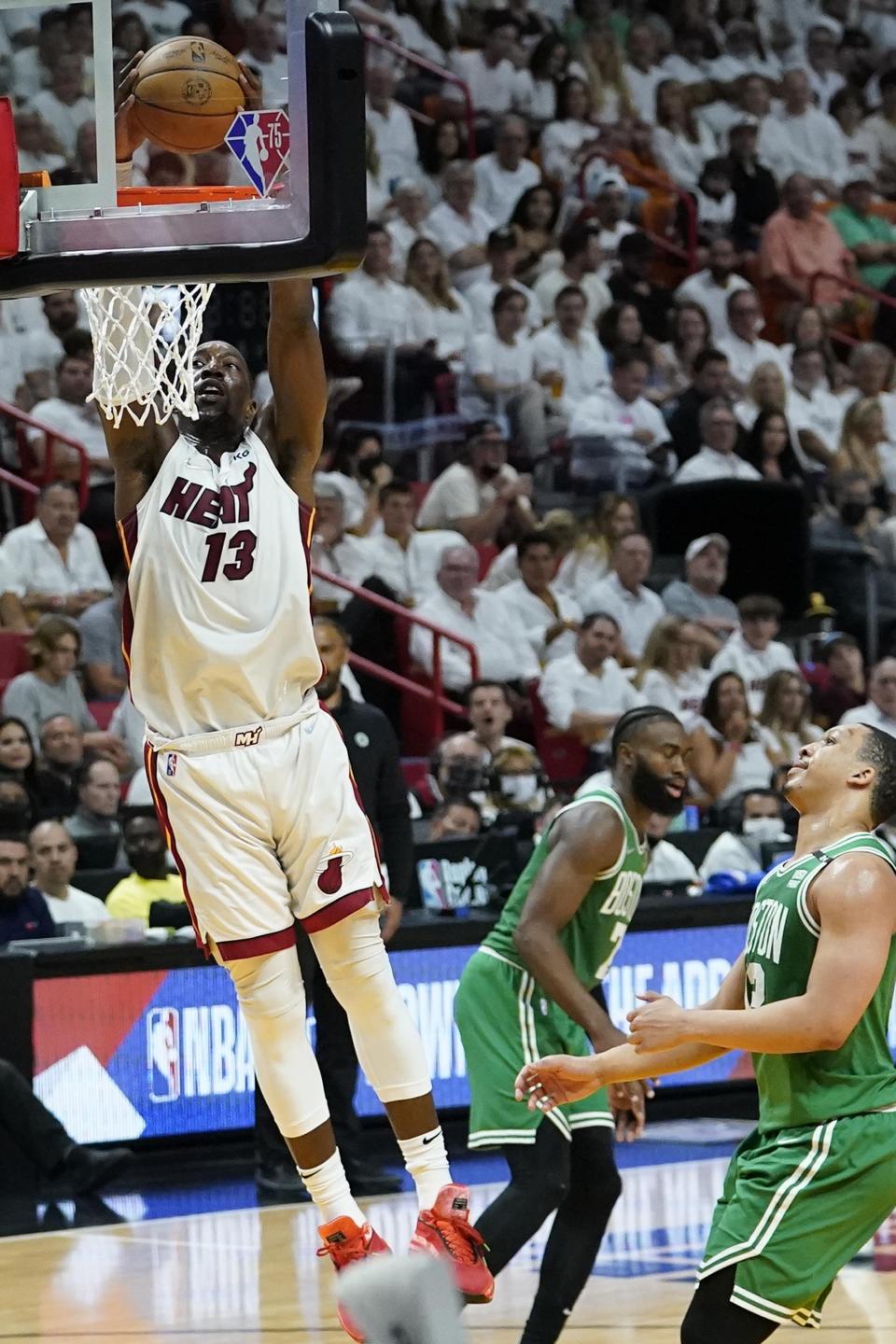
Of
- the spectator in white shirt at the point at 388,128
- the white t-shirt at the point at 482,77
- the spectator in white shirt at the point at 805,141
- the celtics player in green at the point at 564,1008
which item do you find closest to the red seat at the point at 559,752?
the spectator in white shirt at the point at 388,128

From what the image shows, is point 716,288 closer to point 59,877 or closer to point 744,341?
point 744,341

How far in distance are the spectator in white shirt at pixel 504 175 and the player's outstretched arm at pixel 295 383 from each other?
34.7ft

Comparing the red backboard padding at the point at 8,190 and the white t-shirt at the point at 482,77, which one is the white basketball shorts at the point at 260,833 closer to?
the red backboard padding at the point at 8,190

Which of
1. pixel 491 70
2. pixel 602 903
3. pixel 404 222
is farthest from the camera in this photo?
pixel 491 70

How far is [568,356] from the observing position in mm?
15516

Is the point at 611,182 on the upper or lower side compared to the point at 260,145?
upper

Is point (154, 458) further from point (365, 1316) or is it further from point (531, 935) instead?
point (365, 1316)

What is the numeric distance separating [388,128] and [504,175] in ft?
3.61

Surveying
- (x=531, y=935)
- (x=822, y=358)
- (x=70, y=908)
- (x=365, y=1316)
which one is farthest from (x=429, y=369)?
(x=365, y=1316)

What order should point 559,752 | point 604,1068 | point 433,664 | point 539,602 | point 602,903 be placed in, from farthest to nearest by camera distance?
point 539,602 → point 559,752 → point 433,664 → point 602,903 → point 604,1068

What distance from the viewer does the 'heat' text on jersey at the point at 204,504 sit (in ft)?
18.7

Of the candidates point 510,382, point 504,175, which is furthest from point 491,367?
point 504,175

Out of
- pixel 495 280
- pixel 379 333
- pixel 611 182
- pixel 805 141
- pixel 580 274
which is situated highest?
pixel 805 141

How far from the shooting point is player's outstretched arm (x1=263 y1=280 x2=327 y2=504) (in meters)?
5.70
